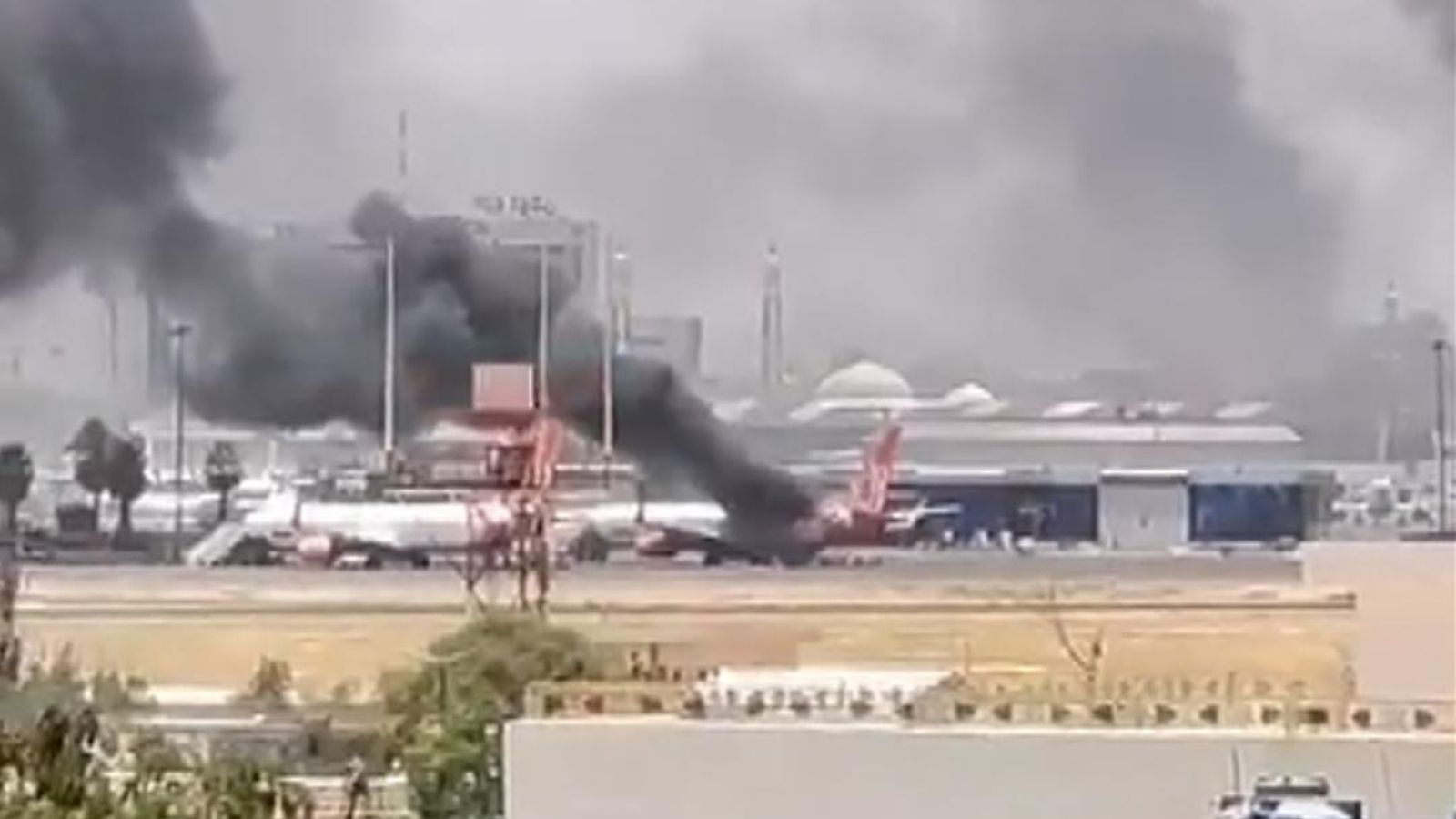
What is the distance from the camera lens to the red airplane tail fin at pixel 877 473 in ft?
17.7

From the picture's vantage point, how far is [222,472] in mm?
5305

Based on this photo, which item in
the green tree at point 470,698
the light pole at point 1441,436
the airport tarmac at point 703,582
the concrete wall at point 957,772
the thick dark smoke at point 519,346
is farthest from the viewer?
the thick dark smoke at point 519,346

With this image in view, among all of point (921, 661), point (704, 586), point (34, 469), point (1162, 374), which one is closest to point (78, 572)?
point (34, 469)

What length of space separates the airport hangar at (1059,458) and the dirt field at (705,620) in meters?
0.28

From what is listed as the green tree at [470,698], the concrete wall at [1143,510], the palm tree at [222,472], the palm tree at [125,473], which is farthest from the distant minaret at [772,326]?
the palm tree at [125,473]

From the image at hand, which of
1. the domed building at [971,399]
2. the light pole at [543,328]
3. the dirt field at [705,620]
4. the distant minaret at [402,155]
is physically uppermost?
the distant minaret at [402,155]

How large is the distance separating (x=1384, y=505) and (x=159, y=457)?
2.15m

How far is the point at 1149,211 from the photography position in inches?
213

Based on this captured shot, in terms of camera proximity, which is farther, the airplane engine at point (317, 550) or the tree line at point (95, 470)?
the airplane engine at point (317, 550)

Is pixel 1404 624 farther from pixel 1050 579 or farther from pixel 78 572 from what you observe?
pixel 78 572

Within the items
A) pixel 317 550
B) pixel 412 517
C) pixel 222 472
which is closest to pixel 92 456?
pixel 222 472

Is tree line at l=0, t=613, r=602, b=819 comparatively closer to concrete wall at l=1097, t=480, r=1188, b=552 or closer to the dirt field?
the dirt field

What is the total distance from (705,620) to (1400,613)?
46.6 inches

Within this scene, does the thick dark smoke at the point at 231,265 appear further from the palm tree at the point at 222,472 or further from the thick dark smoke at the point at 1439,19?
the thick dark smoke at the point at 1439,19
